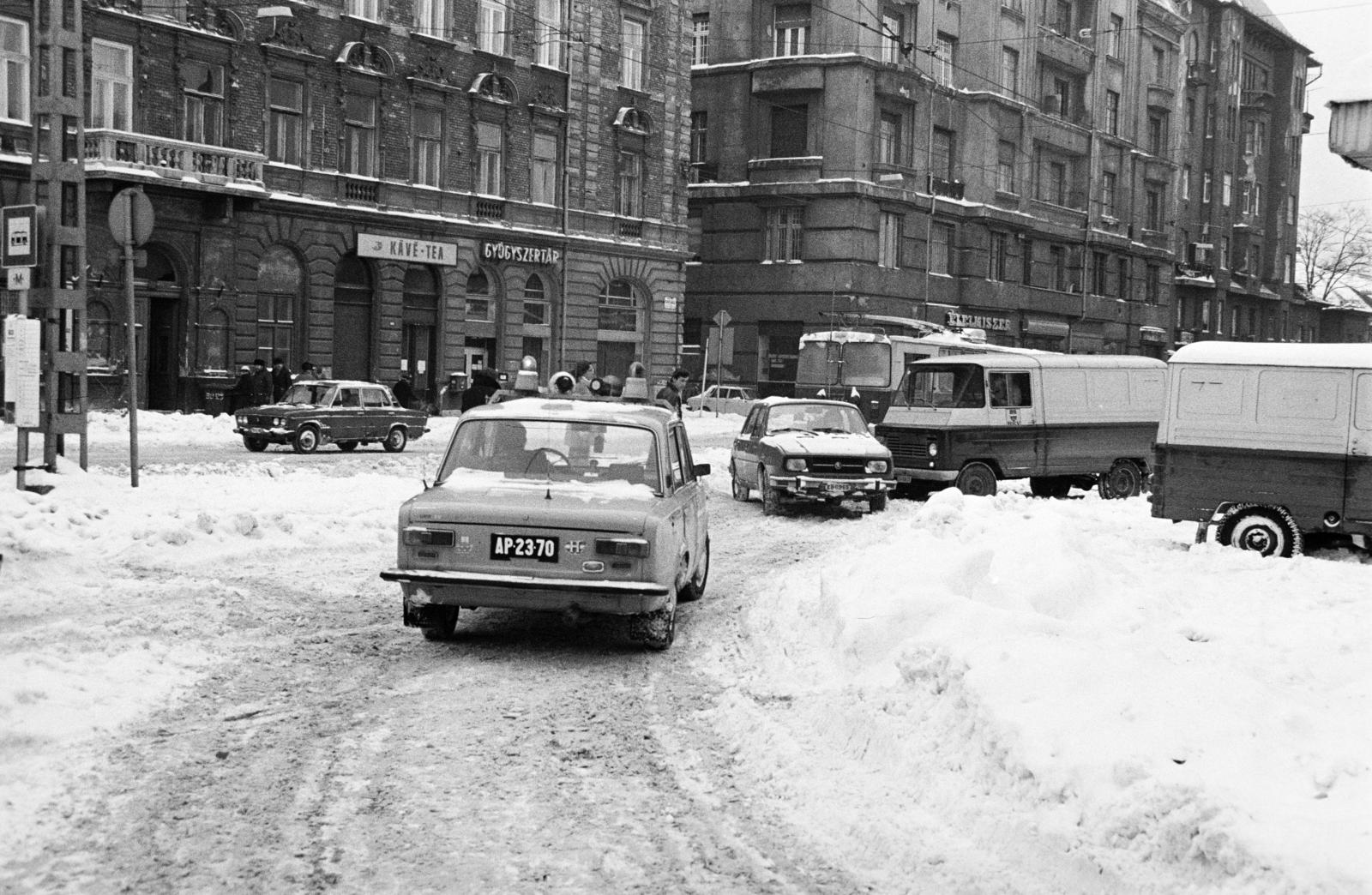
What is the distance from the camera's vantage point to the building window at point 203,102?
109ft

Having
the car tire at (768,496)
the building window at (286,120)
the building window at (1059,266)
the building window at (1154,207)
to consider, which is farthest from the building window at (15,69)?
the building window at (1154,207)

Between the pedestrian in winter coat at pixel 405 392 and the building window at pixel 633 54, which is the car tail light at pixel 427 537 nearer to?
the pedestrian in winter coat at pixel 405 392

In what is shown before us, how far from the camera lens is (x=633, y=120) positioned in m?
46.4

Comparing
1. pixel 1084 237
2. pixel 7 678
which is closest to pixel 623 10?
pixel 1084 237

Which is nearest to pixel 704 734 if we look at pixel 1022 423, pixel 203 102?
pixel 1022 423

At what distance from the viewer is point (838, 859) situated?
229 inches

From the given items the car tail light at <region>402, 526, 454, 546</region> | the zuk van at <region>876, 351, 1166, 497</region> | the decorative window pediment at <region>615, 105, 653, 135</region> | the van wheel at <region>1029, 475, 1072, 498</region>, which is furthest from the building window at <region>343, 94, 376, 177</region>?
the car tail light at <region>402, 526, 454, 546</region>

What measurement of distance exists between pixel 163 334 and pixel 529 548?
26.8m

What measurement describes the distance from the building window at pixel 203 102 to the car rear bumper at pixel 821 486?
1935cm

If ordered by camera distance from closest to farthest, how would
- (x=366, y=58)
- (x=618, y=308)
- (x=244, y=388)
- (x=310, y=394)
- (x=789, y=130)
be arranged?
(x=310, y=394), (x=244, y=388), (x=366, y=58), (x=618, y=308), (x=789, y=130)

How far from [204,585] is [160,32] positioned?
2425 centimetres

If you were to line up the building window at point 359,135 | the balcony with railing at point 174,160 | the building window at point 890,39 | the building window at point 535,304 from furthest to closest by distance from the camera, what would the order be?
the building window at point 890,39, the building window at point 535,304, the building window at point 359,135, the balcony with railing at point 174,160

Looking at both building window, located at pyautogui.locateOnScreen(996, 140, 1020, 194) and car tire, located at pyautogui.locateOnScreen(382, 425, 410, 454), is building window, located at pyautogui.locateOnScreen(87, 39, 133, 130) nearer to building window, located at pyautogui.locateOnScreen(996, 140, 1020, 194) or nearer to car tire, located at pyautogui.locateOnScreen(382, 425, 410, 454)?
car tire, located at pyautogui.locateOnScreen(382, 425, 410, 454)

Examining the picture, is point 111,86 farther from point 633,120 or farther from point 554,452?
point 554,452
